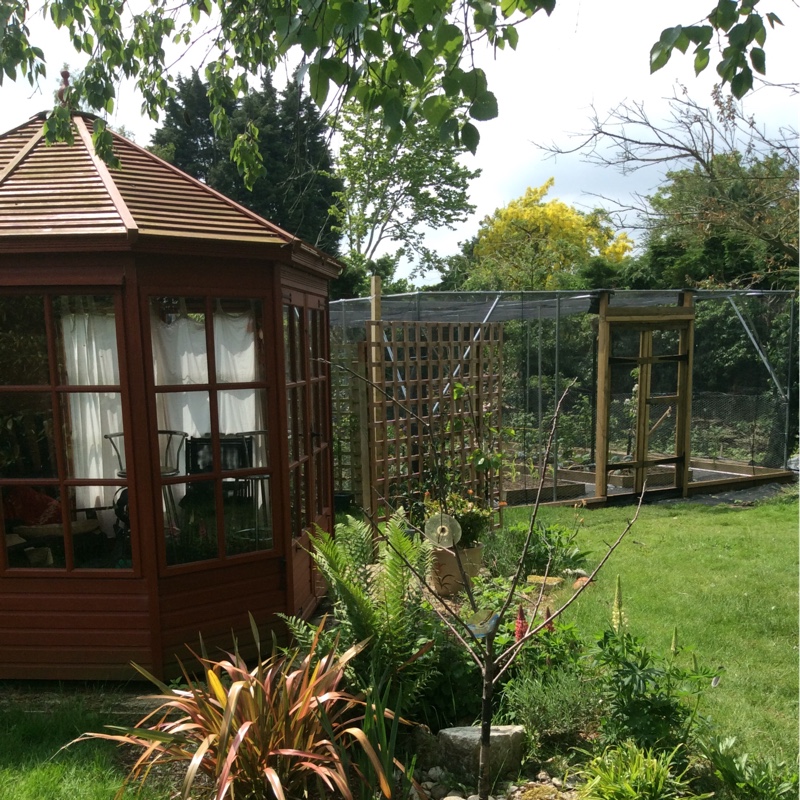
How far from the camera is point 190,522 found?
157 inches

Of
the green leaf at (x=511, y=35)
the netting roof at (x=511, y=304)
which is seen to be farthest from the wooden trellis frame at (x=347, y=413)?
the green leaf at (x=511, y=35)

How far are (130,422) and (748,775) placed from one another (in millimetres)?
3138

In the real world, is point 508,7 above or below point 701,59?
above

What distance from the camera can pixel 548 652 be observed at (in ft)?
11.0

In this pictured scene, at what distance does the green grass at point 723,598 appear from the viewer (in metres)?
3.51

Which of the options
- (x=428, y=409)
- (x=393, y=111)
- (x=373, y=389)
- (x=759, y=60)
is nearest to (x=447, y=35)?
(x=393, y=111)

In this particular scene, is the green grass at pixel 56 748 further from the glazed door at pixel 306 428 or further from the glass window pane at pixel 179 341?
the glass window pane at pixel 179 341

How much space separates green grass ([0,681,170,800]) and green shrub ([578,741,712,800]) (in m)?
1.62

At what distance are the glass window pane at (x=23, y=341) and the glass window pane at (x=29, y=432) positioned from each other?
0.09m

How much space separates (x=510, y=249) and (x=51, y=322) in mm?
17761

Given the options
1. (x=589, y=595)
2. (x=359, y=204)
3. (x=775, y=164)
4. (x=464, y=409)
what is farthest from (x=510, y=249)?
(x=589, y=595)

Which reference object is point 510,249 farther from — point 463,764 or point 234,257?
point 463,764

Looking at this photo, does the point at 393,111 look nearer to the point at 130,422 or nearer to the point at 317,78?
the point at 317,78

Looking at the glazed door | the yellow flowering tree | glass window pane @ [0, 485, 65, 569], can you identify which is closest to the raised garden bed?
the glazed door
